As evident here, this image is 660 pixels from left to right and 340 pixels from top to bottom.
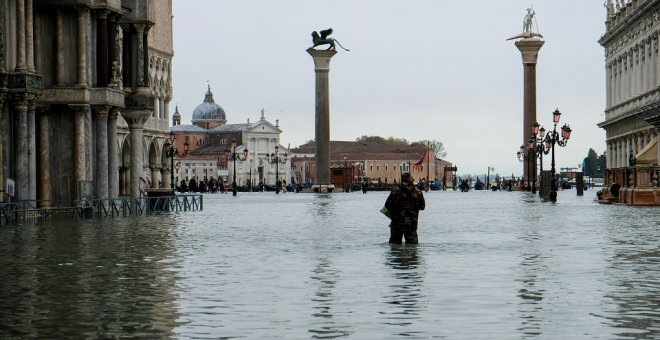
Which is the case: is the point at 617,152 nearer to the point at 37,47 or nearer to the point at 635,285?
the point at 37,47

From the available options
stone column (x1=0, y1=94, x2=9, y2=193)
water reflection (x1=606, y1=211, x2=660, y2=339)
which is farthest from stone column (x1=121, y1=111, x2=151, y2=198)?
water reflection (x1=606, y1=211, x2=660, y2=339)

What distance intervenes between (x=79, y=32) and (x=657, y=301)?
34990mm

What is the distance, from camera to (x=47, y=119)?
159 feet

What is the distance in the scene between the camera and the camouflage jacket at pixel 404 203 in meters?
27.4

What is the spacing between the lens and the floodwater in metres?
13.6

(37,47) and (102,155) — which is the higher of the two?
(37,47)

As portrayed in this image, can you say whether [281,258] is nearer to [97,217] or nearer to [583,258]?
[583,258]

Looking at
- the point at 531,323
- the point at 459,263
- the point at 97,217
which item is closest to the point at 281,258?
the point at 459,263

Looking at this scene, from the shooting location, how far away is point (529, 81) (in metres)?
148

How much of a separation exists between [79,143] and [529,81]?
10410cm

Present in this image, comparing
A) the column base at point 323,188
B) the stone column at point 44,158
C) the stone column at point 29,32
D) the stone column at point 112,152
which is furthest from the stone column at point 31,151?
the column base at point 323,188

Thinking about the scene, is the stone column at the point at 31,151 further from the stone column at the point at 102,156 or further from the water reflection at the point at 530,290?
the water reflection at the point at 530,290

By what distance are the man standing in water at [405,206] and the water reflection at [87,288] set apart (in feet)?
14.4

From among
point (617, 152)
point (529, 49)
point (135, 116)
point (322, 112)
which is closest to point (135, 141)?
point (135, 116)
